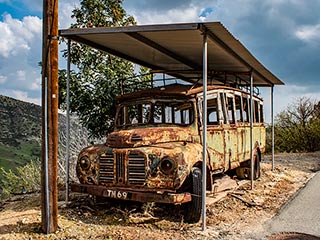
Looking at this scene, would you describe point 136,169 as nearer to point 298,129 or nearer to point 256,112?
point 256,112

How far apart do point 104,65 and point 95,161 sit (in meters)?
5.28

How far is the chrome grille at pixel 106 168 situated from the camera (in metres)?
7.50

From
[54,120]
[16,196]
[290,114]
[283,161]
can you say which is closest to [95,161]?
[54,120]

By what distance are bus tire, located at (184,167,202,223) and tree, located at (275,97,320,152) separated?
1775 cm

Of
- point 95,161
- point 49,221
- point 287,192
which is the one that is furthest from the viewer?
point 287,192

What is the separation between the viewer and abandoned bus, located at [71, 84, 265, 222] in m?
7.06

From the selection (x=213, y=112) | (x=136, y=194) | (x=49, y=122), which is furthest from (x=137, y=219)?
(x=213, y=112)

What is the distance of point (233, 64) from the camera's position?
33.4ft

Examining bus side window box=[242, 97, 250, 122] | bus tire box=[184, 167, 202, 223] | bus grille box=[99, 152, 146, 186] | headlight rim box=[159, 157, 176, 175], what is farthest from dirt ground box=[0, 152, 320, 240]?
bus side window box=[242, 97, 250, 122]

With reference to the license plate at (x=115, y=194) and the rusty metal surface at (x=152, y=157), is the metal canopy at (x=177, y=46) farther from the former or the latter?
the license plate at (x=115, y=194)

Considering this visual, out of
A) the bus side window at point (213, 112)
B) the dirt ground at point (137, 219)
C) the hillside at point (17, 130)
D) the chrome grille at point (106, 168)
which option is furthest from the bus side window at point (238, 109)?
the hillside at point (17, 130)

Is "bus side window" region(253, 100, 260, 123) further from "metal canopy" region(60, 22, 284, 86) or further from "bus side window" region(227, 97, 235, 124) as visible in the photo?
"bus side window" region(227, 97, 235, 124)

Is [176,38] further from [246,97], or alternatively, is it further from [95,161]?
[246,97]

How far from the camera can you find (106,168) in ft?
24.8
